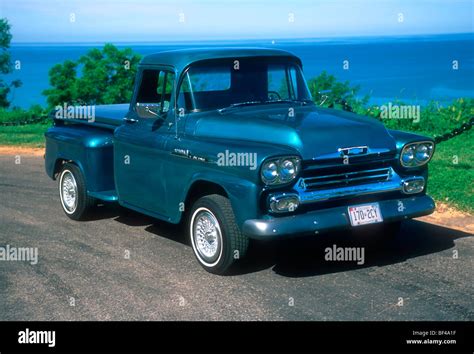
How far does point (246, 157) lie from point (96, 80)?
757 inches

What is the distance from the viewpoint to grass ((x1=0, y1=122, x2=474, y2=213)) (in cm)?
1011

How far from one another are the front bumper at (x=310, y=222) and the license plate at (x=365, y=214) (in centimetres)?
5

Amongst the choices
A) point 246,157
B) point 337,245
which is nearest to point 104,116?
point 246,157

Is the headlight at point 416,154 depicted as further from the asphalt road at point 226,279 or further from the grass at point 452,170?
the grass at point 452,170

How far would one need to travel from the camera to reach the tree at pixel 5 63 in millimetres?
39500

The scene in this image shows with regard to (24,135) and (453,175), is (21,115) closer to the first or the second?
(24,135)

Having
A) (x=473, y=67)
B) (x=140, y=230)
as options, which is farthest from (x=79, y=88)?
(x=473, y=67)

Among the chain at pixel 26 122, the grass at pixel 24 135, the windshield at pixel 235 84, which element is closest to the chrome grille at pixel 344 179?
the windshield at pixel 235 84

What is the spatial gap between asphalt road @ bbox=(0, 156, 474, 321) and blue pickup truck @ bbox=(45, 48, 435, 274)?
0.39 m

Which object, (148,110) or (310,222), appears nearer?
(310,222)

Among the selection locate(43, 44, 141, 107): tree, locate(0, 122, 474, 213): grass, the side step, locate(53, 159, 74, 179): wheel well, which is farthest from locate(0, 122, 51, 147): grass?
the side step

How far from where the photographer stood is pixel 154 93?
27.8 feet

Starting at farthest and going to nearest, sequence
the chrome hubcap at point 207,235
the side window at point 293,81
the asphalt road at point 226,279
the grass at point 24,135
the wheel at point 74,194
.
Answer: the grass at point 24,135 → the wheel at point 74,194 → the side window at point 293,81 → the chrome hubcap at point 207,235 → the asphalt road at point 226,279
